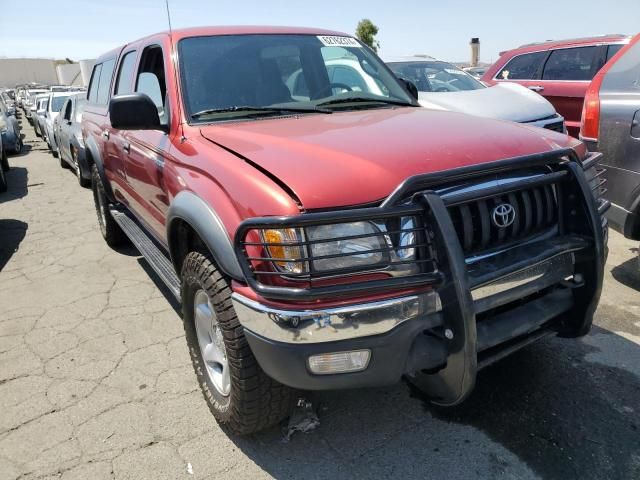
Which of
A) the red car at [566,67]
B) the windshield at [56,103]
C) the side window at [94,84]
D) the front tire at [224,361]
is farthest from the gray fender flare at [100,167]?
the windshield at [56,103]

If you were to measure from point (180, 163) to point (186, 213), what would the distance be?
1.29 feet

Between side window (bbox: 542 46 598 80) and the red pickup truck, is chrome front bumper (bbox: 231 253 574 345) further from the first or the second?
side window (bbox: 542 46 598 80)

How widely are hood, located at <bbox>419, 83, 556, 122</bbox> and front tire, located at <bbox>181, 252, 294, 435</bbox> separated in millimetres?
4216

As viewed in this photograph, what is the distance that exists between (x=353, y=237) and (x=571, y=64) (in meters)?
6.75

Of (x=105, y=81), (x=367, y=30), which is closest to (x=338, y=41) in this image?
(x=105, y=81)

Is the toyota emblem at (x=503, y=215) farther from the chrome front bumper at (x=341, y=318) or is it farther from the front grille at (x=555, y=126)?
the front grille at (x=555, y=126)

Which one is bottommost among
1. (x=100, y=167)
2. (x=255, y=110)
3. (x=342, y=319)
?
(x=342, y=319)

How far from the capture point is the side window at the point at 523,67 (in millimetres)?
7440

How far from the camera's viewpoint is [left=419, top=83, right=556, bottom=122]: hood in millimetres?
5648

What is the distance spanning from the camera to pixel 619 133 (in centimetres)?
354

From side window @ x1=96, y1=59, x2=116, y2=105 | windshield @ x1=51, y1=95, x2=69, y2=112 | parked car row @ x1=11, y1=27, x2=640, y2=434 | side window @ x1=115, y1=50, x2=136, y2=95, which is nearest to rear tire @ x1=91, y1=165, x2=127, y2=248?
side window @ x1=96, y1=59, x2=116, y2=105

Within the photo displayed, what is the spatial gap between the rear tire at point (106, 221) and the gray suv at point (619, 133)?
441cm

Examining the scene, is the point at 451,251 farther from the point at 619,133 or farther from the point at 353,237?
the point at 619,133

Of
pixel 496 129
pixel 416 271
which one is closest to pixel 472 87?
pixel 496 129
